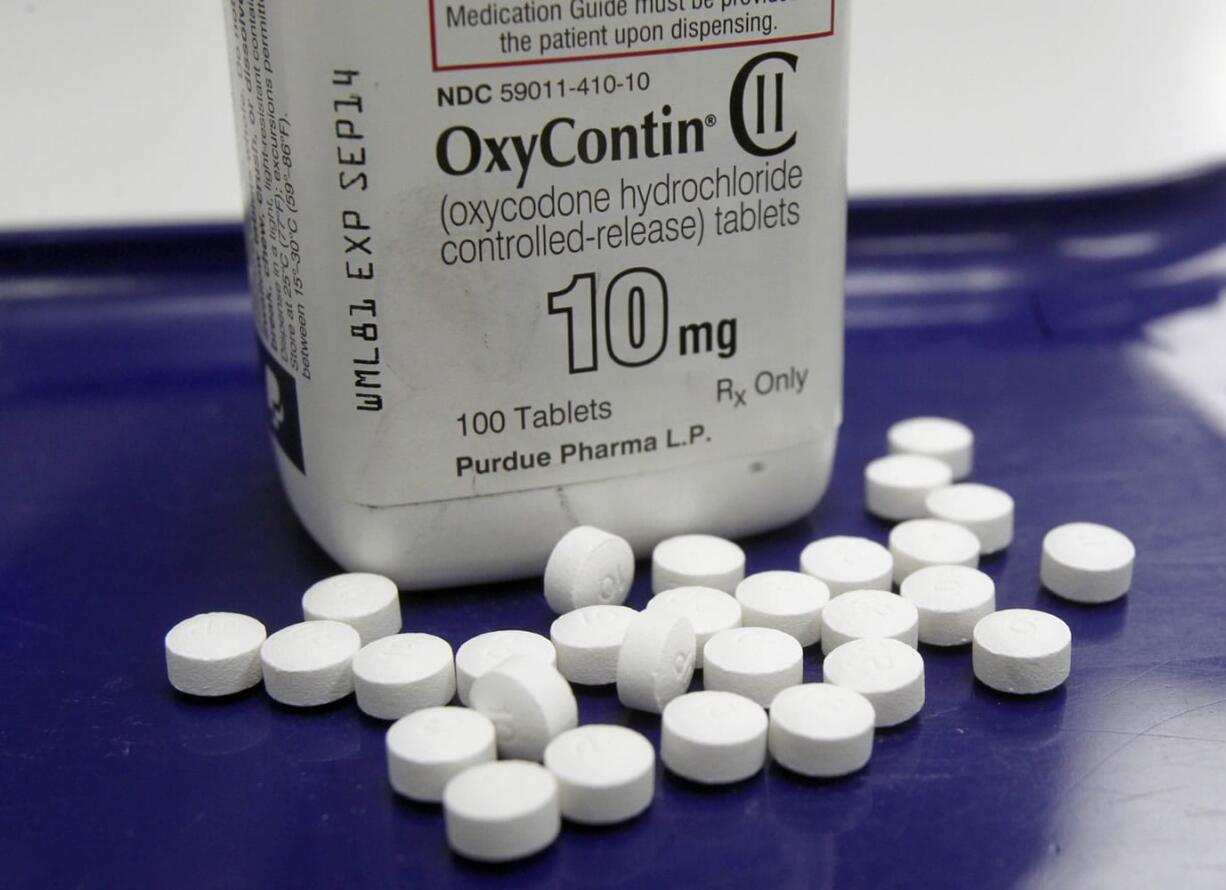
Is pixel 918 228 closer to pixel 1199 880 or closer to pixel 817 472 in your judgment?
pixel 817 472

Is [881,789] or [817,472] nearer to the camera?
[881,789]

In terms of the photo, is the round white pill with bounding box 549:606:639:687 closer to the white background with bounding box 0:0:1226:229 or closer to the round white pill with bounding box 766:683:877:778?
the round white pill with bounding box 766:683:877:778

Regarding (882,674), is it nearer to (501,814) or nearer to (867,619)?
(867,619)

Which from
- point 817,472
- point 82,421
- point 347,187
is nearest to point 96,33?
point 82,421

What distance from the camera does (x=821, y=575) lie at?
70 centimetres

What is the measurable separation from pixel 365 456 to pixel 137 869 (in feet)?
0.65

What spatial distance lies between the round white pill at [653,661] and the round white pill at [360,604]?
0.11 meters

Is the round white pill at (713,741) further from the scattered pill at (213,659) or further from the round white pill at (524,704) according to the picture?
the scattered pill at (213,659)

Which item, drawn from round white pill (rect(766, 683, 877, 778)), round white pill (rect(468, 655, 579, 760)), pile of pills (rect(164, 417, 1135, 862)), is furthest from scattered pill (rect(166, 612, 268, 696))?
round white pill (rect(766, 683, 877, 778))

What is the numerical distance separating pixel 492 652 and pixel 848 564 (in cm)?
17

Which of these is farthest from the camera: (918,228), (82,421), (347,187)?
(918,228)

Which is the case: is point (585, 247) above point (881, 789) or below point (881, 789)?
above

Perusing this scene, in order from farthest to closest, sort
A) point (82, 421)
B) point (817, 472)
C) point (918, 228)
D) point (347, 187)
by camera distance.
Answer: point (918, 228) → point (82, 421) → point (817, 472) → point (347, 187)

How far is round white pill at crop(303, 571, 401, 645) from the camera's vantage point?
0.67 metres
